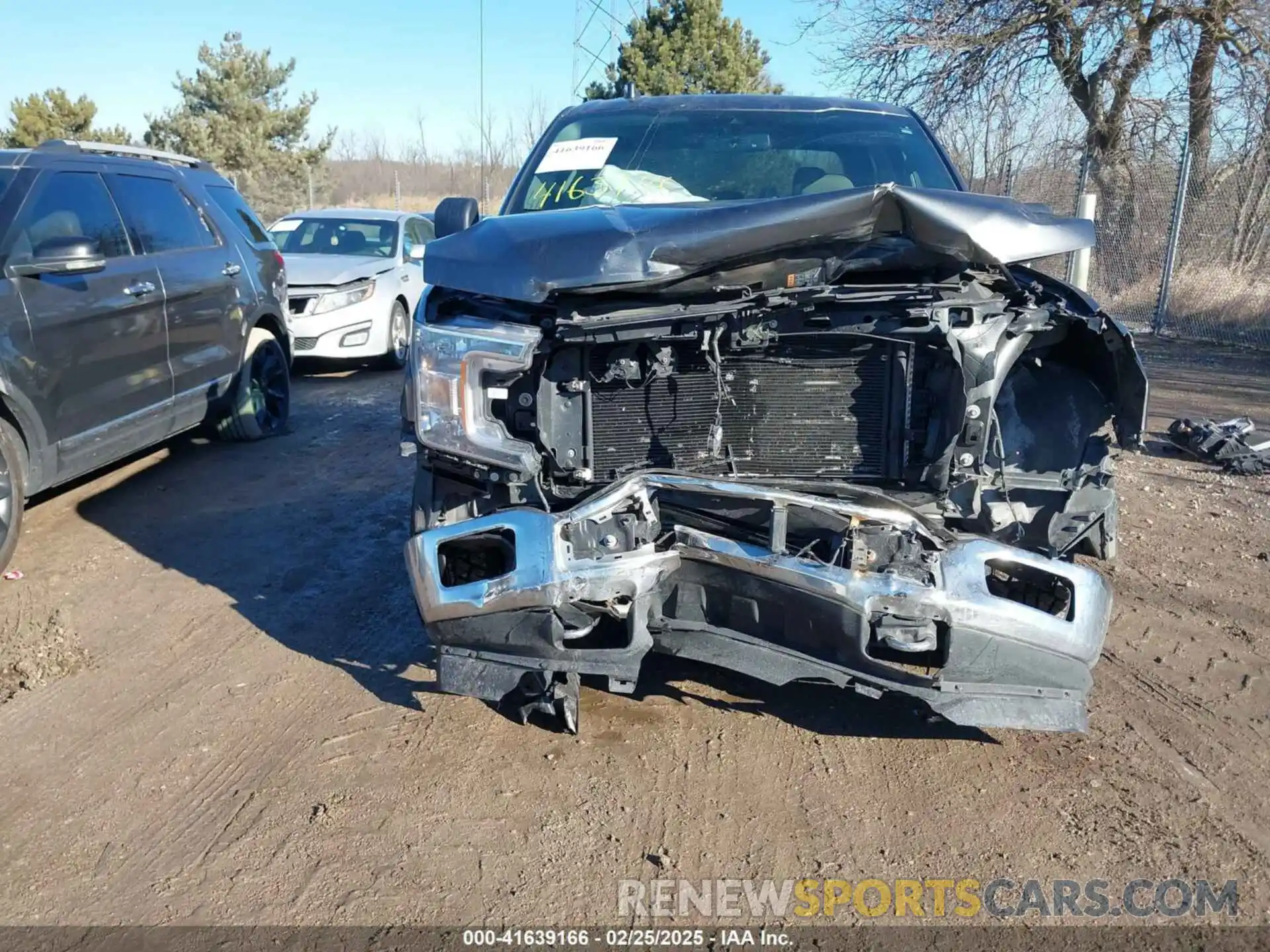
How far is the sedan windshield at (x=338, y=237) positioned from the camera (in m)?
10.3

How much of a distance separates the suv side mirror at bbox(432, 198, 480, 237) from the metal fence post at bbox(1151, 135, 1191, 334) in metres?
9.95

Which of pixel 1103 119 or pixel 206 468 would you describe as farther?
pixel 1103 119

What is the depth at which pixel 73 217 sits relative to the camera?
4.86m

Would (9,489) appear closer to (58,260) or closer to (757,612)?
(58,260)

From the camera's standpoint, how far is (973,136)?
1561cm

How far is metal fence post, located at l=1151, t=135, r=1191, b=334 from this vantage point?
437 inches

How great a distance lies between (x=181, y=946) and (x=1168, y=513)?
5250mm

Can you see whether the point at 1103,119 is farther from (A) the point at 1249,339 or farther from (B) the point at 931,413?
(B) the point at 931,413

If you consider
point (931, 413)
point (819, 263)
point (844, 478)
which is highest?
point (819, 263)

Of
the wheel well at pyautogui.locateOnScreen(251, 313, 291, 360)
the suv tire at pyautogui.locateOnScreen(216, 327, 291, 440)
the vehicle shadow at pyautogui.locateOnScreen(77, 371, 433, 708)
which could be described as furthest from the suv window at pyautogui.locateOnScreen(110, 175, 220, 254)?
the vehicle shadow at pyautogui.locateOnScreen(77, 371, 433, 708)

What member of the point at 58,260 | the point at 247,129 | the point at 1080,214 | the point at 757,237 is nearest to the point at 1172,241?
the point at 1080,214

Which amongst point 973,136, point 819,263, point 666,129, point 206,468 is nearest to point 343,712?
point 819,263

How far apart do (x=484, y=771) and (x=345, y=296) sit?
7.16m

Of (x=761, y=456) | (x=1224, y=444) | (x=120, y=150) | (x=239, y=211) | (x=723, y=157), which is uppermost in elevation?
(x=120, y=150)
